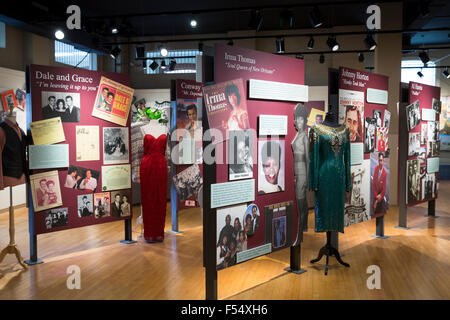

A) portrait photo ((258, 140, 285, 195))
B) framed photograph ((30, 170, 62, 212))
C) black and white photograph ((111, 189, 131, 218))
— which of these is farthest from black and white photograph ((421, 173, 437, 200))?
framed photograph ((30, 170, 62, 212))

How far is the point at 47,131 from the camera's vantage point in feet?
16.6

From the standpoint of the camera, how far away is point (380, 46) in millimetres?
9227

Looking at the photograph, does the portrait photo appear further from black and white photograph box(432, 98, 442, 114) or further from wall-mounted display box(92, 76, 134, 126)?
black and white photograph box(432, 98, 442, 114)

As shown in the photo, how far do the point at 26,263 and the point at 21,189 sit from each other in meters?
4.17

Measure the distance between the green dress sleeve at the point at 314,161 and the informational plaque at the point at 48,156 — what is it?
292 centimetres

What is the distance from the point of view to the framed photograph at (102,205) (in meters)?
5.58

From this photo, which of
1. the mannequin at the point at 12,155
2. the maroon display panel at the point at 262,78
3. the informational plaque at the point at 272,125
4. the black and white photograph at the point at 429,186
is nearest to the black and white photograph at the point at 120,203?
Result: the mannequin at the point at 12,155

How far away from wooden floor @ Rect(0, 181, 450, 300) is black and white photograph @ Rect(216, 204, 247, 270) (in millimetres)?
517

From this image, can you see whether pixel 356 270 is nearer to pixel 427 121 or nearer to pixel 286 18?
pixel 427 121

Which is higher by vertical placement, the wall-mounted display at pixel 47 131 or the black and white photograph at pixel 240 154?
the wall-mounted display at pixel 47 131

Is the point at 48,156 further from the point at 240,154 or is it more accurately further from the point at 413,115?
the point at 413,115

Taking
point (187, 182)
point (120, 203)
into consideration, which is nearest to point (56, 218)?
point (120, 203)

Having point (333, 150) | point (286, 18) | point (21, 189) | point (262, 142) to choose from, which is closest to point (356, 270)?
point (333, 150)

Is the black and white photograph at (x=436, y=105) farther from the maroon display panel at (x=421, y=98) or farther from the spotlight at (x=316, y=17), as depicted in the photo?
the spotlight at (x=316, y=17)
